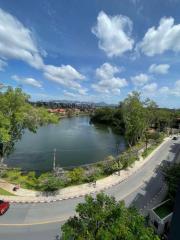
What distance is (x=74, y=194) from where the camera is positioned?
2091 cm

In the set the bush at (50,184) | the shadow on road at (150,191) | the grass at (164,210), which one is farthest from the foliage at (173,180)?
the bush at (50,184)

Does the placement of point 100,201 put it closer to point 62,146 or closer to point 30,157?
point 30,157

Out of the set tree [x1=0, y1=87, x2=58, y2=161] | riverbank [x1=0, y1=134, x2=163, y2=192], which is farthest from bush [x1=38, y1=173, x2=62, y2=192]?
tree [x1=0, y1=87, x2=58, y2=161]

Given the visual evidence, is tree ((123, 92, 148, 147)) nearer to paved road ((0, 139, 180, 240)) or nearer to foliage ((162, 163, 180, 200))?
paved road ((0, 139, 180, 240))

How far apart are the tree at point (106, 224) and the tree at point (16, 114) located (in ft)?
56.9

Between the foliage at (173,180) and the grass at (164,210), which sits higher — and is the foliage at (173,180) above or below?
above

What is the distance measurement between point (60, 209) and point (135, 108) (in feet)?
99.6

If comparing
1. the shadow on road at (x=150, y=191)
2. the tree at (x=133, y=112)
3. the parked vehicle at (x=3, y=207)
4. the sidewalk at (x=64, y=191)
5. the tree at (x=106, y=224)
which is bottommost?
the shadow on road at (x=150, y=191)

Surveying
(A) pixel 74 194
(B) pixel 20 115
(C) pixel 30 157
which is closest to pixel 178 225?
(A) pixel 74 194

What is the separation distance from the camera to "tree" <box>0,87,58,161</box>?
25.8 m

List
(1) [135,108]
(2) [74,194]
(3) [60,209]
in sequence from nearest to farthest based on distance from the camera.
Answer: (3) [60,209] → (2) [74,194] → (1) [135,108]

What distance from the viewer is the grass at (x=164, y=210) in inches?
661

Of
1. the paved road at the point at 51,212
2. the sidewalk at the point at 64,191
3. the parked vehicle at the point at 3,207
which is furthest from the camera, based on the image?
the sidewalk at the point at 64,191

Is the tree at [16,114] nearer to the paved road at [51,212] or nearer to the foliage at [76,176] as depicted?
the foliage at [76,176]
